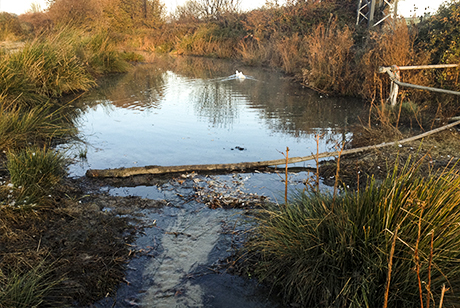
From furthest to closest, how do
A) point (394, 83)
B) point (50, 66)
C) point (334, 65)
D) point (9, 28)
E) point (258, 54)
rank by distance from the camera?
1. point (9, 28)
2. point (258, 54)
3. point (334, 65)
4. point (50, 66)
5. point (394, 83)

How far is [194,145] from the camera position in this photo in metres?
6.87

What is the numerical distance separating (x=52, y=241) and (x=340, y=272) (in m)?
2.53

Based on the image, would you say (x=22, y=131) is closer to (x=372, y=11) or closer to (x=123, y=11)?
(x=372, y=11)

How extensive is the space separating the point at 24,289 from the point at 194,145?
15.0 feet

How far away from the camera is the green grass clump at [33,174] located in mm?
3854

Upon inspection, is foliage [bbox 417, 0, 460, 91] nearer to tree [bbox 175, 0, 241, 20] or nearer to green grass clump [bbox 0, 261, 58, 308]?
green grass clump [bbox 0, 261, 58, 308]

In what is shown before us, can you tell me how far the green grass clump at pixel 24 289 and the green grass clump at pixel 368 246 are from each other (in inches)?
62.2

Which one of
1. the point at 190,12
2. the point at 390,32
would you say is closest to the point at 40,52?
the point at 390,32

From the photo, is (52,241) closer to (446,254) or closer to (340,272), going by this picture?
(340,272)

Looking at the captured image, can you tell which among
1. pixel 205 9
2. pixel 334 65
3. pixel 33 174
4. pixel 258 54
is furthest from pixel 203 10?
pixel 33 174

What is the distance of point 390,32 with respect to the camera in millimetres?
10430

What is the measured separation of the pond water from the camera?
6.41 m

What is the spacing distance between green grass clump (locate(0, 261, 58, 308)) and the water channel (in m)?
0.45

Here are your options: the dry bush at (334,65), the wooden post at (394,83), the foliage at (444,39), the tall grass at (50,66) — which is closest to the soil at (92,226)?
the wooden post at (394,83)
